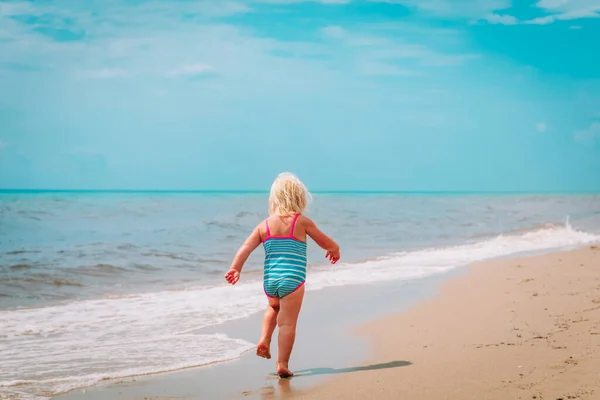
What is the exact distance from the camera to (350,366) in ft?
17.2

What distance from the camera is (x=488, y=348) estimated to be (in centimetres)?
541

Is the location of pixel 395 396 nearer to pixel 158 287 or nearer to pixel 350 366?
pixel 350 366

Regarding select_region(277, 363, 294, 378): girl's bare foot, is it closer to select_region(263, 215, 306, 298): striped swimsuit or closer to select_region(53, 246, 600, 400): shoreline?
select_region(53, 246, 600, 400): shoreline

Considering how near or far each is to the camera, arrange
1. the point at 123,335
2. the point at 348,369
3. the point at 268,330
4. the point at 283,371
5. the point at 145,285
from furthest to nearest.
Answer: the point at 145,285 < the point at 123,335 < the point at 348,369 < the point at 268,330 < the point at 283,371

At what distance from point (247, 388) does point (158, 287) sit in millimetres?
6304

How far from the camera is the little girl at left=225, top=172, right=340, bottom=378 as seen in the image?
5004 mm

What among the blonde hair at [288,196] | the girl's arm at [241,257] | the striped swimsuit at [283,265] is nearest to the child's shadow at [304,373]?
the striped swimsuit at [283,265]

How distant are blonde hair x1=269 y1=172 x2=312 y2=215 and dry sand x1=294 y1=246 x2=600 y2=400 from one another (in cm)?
137

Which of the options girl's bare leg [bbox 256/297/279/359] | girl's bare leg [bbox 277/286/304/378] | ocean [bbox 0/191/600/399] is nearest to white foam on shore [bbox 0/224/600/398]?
ocean [bbox 0/191/600/399]

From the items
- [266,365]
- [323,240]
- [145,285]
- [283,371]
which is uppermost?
[323,240]

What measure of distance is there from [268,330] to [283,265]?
0.52 meters

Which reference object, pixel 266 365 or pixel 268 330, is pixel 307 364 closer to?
pixel 266 365

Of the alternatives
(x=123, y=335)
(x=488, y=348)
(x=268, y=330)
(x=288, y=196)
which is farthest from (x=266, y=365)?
(x=123, y=335)

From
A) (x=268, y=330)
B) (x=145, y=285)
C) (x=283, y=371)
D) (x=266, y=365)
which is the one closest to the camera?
(x=283, y=371)
